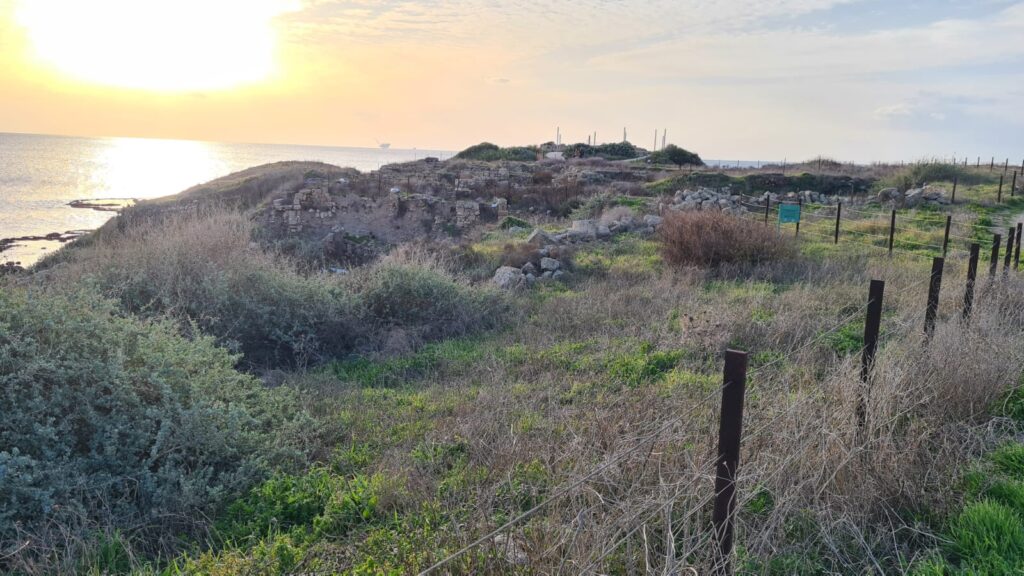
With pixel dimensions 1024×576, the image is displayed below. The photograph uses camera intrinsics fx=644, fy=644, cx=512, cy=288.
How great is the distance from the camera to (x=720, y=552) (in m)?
3.02

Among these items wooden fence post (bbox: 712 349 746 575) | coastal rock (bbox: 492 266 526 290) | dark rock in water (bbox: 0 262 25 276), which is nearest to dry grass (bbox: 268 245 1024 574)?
wooden fence post (bbox: 712 349 746 575)

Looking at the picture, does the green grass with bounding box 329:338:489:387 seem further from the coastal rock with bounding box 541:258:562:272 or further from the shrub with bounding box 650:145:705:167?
the shrub with bounding box 650:145:705:167

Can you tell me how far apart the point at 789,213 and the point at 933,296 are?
41.2 feet

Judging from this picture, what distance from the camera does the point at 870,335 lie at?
15.2ft

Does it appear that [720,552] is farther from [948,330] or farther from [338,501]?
[948,330]

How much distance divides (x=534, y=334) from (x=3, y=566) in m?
6.60

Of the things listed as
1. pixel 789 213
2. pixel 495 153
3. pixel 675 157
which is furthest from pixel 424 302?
pixel 495 153

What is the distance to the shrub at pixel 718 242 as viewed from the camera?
1362 cm

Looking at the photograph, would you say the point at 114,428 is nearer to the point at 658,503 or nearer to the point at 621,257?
the point at 658,503

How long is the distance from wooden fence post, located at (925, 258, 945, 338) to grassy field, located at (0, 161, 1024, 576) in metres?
0.18

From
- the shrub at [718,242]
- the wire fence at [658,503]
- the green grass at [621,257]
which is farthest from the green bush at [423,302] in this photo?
the wire fence at [658,503]

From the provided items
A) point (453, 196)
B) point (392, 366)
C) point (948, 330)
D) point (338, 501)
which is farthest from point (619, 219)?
point (338, 501)

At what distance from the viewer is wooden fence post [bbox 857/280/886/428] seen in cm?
441

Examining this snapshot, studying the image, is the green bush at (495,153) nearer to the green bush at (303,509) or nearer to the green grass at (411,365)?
the green grass at (411,365)
